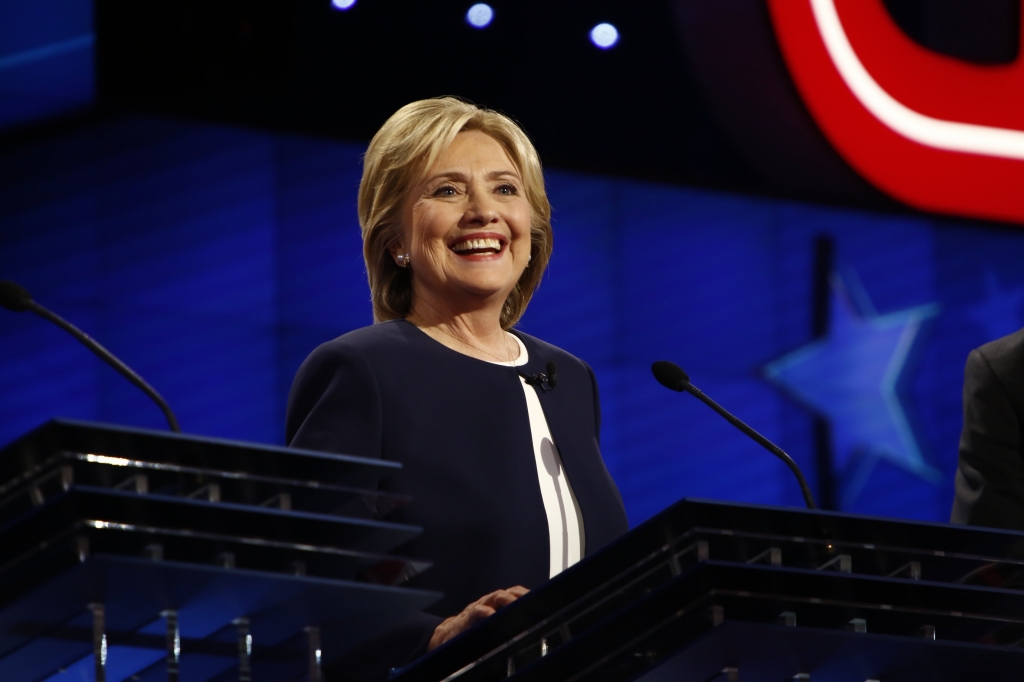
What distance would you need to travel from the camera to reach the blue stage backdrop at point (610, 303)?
156 inches

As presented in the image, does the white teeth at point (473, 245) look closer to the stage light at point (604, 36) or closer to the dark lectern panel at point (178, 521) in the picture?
the dark lectern panel at point (178, 521)

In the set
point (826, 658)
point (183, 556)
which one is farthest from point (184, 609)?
point (826, 658)

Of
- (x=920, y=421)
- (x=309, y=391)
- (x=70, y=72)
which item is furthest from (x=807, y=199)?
(x=309, y=391)

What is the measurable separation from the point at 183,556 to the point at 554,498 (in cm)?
85

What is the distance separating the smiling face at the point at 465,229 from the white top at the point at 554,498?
0.16 m

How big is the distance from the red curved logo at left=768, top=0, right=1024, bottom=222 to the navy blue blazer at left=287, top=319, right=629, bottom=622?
3075 mm

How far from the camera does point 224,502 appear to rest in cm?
118

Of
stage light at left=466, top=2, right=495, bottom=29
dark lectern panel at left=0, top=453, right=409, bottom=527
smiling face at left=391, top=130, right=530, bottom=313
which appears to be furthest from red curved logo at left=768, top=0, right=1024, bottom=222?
dark lectern panel at left=0, top=453, right=409, bottom=527

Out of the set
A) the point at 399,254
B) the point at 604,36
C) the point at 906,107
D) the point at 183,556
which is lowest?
the point at 183,556

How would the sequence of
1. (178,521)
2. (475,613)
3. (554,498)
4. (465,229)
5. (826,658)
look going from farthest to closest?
(465,229) → (554,498) → (475,613) → (826,658) → (178,521)

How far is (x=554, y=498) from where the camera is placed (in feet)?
6.37

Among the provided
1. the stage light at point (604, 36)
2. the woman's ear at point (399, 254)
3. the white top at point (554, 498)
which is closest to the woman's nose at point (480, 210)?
the woman's ear at point (399, 254)

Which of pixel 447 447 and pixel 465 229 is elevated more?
pixel 465 229

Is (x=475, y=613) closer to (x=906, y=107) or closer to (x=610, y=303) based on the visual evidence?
(x=610, y=303)
